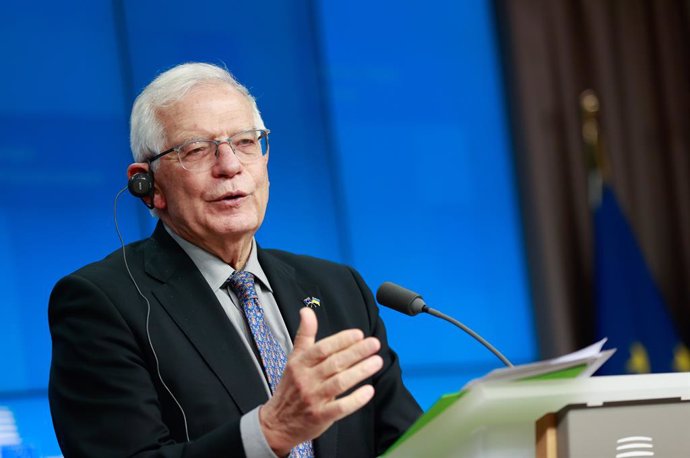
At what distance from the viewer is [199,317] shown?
2363 millimetres

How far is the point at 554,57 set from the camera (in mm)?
4922

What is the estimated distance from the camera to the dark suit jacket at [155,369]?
2.13m

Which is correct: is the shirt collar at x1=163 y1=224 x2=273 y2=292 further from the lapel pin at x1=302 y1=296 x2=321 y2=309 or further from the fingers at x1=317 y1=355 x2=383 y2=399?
the fingers at x1=317 y1=355 x2=383 y2=399

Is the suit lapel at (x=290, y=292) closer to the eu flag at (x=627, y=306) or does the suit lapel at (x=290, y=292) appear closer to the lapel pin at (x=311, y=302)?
the lapel pin at (x=311, y=302)

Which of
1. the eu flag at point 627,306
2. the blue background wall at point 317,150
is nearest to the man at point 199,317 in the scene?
the blue background wall at point 317,150

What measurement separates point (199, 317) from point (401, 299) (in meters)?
0.48

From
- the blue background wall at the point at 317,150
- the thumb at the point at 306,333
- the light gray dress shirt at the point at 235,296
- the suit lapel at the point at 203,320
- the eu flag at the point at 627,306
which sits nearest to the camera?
the thumb at the point at 306,333

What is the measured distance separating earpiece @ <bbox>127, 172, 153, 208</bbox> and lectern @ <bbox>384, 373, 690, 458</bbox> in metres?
1.03

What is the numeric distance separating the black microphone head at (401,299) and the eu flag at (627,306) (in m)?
2.64

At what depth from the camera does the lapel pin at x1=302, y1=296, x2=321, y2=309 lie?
8.45ft

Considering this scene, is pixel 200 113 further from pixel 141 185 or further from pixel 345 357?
pixel 345 357

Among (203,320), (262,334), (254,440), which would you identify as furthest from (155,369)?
(254,440)

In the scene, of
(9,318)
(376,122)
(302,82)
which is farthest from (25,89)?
(376,122)

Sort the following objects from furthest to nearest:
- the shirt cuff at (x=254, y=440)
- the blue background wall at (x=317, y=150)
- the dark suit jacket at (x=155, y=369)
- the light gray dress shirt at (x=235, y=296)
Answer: the blue background wall at (x=317, y=150)
the light gray dress shirt at (x=235, y=296)
the dark suit jacket at (x=155, y=369)
the shirt cuff at (x=254, y=440)
